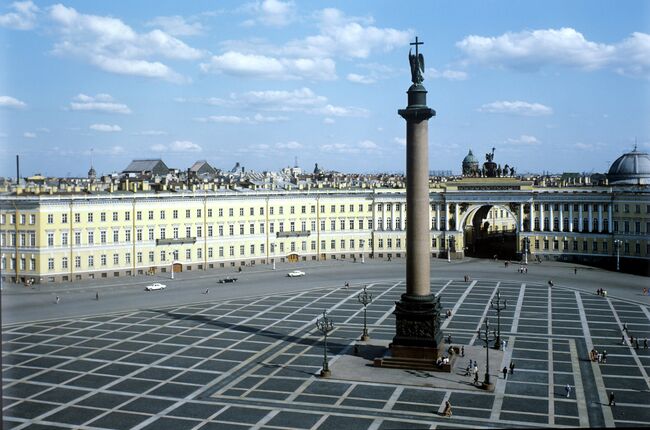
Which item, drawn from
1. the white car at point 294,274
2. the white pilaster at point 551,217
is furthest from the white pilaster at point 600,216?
the white car at point 294,274

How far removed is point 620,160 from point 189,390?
267ft

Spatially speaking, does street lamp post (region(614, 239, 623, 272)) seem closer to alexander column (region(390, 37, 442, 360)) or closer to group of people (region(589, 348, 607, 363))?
group of people (region(589, 348, 607, 363))

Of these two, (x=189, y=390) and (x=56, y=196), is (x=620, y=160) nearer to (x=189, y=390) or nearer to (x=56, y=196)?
(x=56, y=196)

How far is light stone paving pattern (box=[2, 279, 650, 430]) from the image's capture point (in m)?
29.0

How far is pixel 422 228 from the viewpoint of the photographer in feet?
118

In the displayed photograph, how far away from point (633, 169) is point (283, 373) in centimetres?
7439

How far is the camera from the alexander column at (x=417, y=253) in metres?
36.0

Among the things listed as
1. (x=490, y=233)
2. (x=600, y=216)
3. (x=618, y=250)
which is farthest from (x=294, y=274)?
(x=490, y=233)

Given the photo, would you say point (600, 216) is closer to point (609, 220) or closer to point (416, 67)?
point (609, 220)

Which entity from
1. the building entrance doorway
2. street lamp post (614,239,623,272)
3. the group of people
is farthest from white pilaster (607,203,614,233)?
the group of people

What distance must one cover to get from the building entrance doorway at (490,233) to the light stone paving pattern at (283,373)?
40078mm

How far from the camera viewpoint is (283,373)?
36000mm

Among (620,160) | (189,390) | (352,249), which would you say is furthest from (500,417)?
(620,160)

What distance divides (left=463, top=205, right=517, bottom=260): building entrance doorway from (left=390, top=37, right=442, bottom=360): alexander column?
56.5 m
